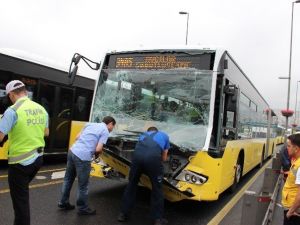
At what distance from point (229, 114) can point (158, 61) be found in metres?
1.82

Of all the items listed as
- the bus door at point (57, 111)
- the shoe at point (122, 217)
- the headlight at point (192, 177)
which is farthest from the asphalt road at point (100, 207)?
the bus door at point (57, 111)

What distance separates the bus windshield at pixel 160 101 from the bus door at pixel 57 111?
4129 millimetres

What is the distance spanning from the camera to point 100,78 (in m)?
8.72

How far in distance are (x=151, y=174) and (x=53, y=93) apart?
22.1 feet

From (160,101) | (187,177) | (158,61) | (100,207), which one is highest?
(158,61)

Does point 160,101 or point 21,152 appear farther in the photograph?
point 160,101

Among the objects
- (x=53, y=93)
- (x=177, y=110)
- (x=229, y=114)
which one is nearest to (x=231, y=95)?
(x=229, y=114)

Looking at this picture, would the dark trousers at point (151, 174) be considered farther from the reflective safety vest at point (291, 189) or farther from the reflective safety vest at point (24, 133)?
the reflective safety vest at point (291, 189)

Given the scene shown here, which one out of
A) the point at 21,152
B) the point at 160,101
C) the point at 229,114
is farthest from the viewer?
the point at 229,114

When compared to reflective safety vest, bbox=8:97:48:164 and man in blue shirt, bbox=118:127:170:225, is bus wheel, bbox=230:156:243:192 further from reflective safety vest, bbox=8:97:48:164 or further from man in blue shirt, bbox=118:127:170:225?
reflective safety vest, bbox=8:97:48:164

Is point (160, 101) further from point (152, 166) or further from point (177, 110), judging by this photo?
point (152, 166)

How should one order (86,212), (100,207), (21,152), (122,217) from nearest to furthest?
(21,152) → (122,217) → (86,212) → (100,207)

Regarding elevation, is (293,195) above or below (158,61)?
below

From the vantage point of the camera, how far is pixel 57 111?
12812 millimetres
